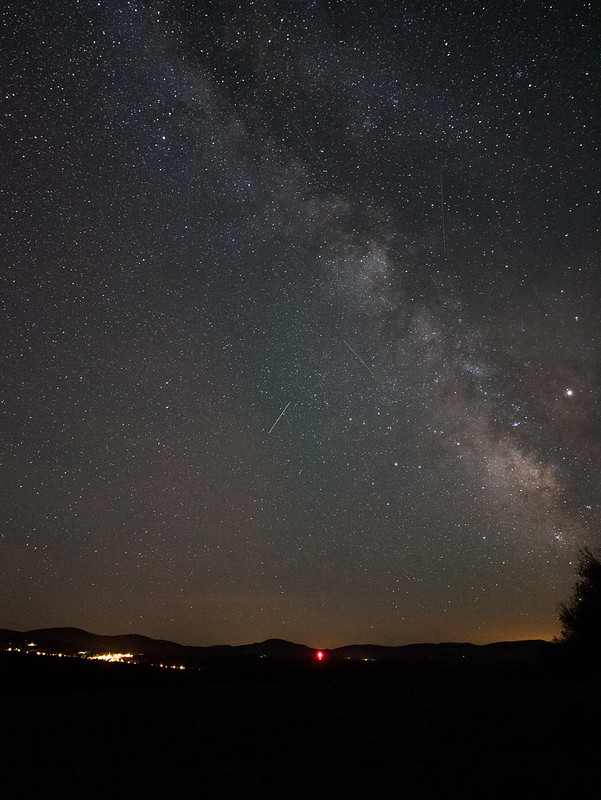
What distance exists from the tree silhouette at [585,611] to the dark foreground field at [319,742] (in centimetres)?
1047

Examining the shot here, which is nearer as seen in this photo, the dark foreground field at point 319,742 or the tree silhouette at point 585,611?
the dark foreground field at point 319,742

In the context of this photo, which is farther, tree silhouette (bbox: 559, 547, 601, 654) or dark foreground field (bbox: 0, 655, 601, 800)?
tree silhouette (bbox: 559, 547, 601, 654)

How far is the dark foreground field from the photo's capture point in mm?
5688

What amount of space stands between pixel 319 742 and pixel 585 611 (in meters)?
19.0

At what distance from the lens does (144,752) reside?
309 inches

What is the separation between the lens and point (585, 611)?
21.7 m

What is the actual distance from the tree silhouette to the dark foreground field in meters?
10.5

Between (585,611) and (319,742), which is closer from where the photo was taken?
(319,742)

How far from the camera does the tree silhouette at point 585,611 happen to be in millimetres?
20781

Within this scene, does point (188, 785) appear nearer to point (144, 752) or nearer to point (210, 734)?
point (144, 752)

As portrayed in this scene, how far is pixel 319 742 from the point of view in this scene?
7.72 meters

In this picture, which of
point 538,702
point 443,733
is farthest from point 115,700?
point 538,702

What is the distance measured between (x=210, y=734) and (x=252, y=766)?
2191 mm

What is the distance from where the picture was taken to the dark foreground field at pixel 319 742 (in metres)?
5.69
